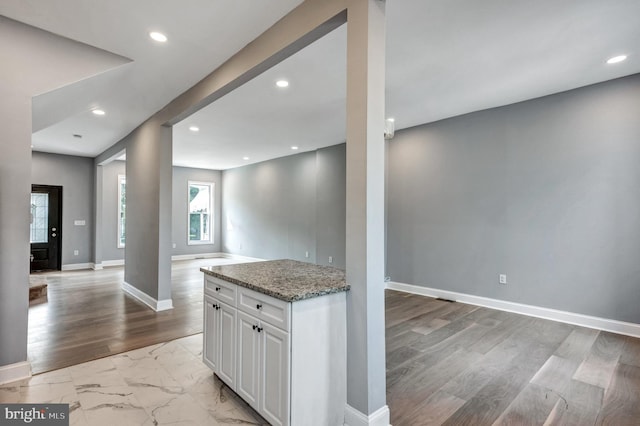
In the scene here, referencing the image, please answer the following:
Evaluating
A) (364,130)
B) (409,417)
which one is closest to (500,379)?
(409,417)

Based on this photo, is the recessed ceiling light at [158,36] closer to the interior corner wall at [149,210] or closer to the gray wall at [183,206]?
the interior corner wall at [149,210]

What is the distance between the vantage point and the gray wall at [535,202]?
348cm

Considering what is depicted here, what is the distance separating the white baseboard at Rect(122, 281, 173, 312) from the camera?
4.30m

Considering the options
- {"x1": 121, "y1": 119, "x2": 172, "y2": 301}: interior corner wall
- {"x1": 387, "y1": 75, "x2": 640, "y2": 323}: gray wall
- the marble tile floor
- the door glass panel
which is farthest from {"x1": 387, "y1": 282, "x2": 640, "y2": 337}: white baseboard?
the door glass panel

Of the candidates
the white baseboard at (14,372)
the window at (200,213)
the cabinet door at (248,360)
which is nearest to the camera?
the cabinet door at (248,360)

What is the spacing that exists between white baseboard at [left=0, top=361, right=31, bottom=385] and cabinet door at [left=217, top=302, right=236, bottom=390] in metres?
1.62

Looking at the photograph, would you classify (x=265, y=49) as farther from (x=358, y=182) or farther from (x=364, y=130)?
(x=358, y=182)

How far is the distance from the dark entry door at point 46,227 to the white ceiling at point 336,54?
11.9 ft

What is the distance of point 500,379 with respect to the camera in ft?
8.22

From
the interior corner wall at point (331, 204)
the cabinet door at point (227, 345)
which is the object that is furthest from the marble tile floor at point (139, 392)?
the interior corner wall at point (331, 204)

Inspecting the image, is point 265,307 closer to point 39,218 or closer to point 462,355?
point 462,355

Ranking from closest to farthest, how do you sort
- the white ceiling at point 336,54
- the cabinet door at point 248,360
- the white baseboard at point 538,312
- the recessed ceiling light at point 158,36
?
the cabinet door at point 248,360 < the white ceiling at point 336,54 < the recessed ceiling light at point 158,36 < the white baseboard at point 538,312

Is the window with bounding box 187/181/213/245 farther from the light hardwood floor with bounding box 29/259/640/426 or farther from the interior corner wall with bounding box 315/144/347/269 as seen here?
the light hardwood floor with bounding box 29/259/640/426

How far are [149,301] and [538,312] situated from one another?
5281 mm
